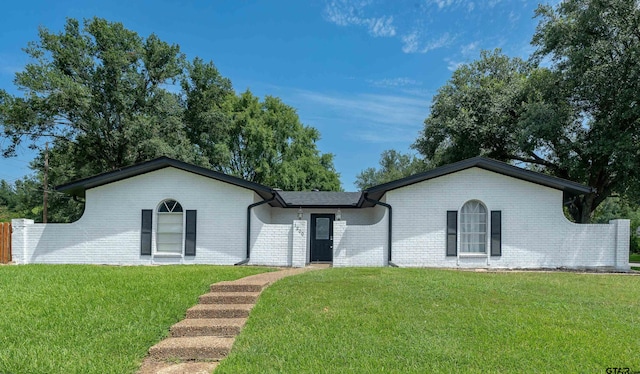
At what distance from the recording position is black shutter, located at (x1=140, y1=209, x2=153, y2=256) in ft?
40.1

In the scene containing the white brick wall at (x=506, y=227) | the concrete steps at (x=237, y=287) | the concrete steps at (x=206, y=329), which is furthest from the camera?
the white brick wall at (x=506, y=227)

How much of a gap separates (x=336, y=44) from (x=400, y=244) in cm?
1050

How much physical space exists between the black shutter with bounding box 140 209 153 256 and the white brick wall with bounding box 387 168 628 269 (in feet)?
26.3

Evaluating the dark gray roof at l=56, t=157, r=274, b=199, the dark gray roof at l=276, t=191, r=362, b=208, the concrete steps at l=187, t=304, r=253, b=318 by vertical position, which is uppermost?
the dark gray roof at l=56, t=157, r=274, b=199

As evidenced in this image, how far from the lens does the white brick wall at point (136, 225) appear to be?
1225 centimetres

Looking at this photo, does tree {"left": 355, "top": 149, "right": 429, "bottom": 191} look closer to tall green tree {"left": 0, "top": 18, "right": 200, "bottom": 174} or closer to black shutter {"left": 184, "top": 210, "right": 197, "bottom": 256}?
tall green tree {"left": 0, "top": 18, "right": 200, "bottom": 174}

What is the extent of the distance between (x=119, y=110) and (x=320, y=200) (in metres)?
15.9

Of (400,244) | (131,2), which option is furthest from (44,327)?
(131,2)

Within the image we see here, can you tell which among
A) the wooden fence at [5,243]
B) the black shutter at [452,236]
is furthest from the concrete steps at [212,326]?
the wooden fence at [5,243]

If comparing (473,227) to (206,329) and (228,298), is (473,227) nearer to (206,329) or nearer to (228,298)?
(228,298)

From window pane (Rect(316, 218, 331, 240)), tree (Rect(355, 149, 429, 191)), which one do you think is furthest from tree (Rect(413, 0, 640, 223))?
tree (Rect(355, 149, 429, 191))

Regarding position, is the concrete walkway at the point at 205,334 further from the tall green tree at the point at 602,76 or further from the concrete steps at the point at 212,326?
the tall green tree at the point at 602,76

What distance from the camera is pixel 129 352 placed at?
4.39 metres

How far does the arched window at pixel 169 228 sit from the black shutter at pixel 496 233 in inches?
400
